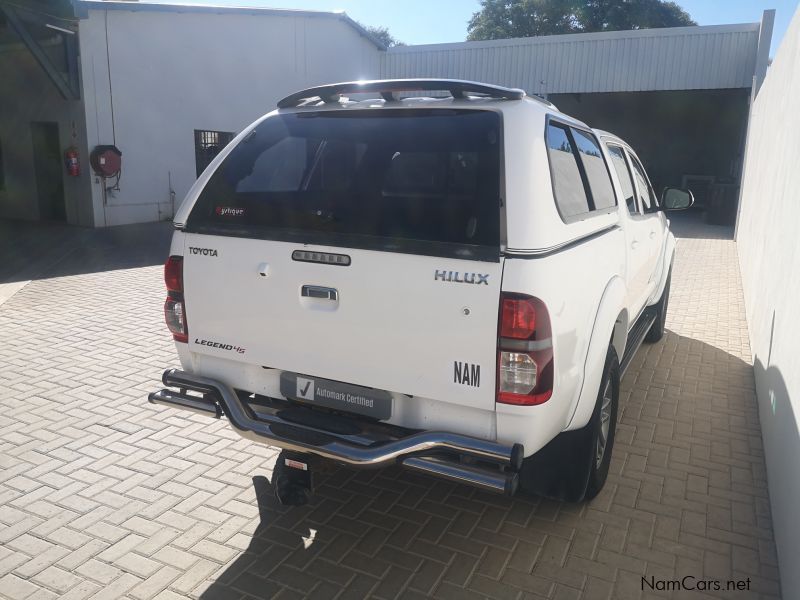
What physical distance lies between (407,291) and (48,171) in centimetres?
1554

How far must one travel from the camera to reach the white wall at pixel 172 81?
14461mm

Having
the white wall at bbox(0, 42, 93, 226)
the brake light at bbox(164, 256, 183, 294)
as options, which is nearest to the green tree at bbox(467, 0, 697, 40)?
the white wall at bbox(0, 42, 93, 226)

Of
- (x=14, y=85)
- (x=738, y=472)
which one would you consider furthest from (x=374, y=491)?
(x=14, y=85)

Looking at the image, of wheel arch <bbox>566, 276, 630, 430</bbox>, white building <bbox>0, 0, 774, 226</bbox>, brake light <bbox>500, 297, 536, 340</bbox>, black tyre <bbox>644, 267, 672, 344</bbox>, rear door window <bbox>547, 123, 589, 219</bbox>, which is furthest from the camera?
Result: white building <bbox>0, 0, 774, 226</bbox>

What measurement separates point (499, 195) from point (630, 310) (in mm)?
2185

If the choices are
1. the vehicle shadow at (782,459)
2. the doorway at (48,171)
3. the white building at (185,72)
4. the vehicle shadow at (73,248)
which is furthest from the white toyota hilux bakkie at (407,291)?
the doorway at (48,171)

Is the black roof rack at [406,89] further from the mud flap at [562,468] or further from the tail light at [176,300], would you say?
the mud flap at [562,468]

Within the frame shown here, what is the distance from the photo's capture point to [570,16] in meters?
46.3

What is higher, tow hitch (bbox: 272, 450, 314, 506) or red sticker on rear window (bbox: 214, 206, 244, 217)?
red sticker on rear window (bbox: 214, 206, 244, 217)

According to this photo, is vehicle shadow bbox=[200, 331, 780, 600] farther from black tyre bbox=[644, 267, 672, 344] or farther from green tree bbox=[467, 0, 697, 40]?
green tree bbox=[467, 0, 697, 40]

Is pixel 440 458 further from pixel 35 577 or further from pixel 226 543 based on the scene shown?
pixel 35 577

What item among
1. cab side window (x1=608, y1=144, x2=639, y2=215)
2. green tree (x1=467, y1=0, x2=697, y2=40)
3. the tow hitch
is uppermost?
green tree (x1=467, y1=0, x2=697, y2=40)

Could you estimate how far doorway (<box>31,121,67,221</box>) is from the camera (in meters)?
15.3

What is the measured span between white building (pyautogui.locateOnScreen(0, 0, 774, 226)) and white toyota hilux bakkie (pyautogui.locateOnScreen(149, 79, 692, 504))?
485 inches
